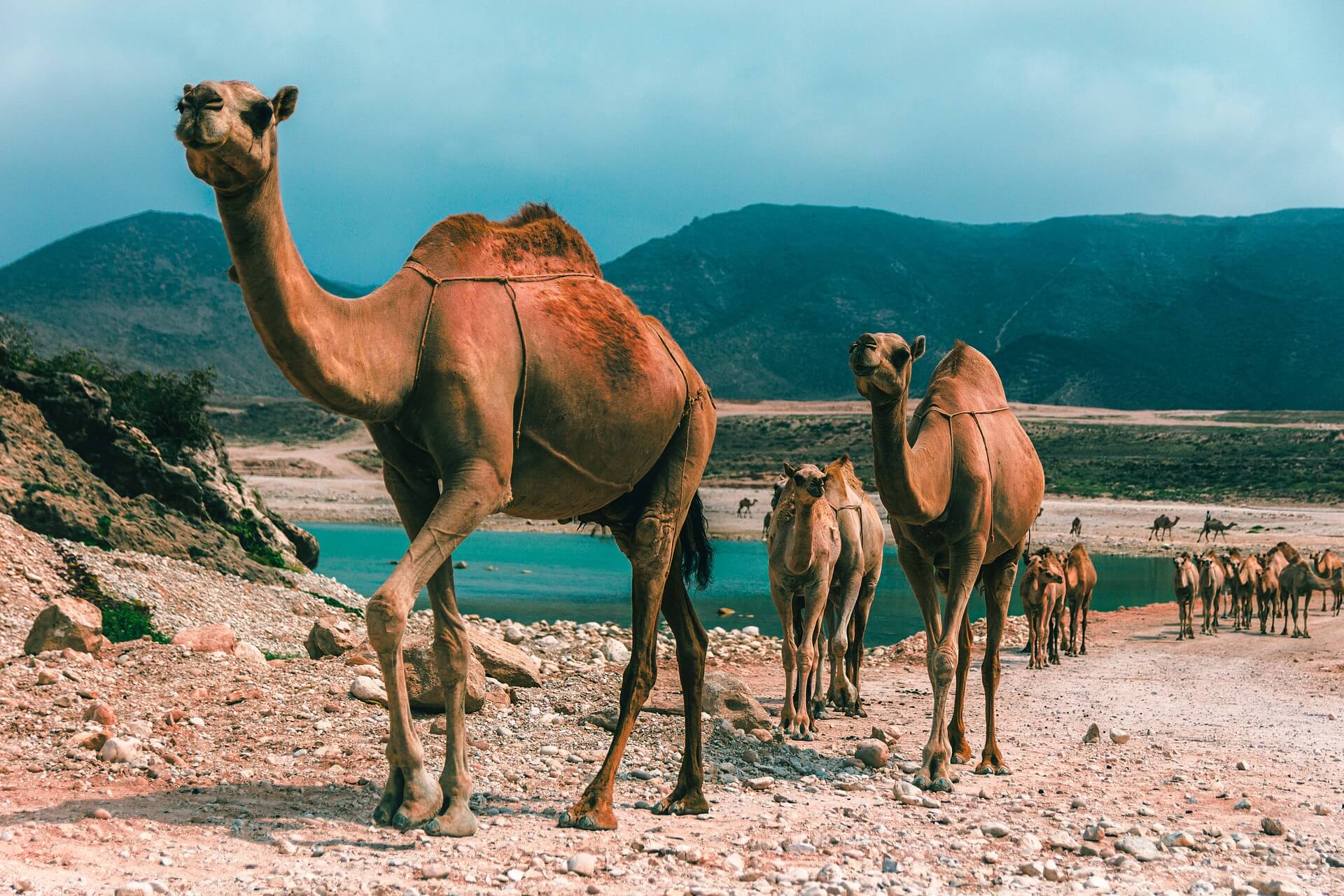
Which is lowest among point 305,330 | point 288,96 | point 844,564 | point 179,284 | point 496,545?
point 496,545

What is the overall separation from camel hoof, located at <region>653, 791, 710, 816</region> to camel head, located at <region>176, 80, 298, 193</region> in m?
4.32

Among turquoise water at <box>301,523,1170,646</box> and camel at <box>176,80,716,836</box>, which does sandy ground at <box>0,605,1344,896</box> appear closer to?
camel at <box>176,80,716,836</box>

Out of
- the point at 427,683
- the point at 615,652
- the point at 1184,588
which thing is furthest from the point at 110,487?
the point at 1184,588

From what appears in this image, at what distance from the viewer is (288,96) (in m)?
Answer: 5.39

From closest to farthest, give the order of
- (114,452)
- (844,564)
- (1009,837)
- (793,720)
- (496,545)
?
1. (1009,837)
2. (793,720)
3. (844,564)
4. (114,452)
5. (496,545)

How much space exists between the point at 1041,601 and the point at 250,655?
503 inches

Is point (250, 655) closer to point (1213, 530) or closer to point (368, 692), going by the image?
point (368, 692)

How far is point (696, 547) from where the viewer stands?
8.27 m

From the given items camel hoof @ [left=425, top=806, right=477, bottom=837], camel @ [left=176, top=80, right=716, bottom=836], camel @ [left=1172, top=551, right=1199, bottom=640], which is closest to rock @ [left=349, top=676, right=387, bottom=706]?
camel @ [left=176, top=80, right=716, bottom=836]

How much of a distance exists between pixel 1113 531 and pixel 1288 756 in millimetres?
41390

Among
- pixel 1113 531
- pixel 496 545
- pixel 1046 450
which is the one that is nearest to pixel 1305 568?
pixel 1113 531

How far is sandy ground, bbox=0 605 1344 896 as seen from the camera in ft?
18.4

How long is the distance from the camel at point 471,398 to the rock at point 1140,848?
2.47m

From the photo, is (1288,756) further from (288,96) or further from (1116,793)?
(288,96)
